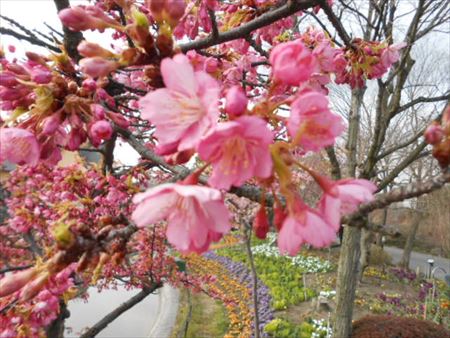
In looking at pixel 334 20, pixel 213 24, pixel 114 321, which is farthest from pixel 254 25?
pixel 114 321

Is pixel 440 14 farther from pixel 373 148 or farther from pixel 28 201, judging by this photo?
pixel 28 201

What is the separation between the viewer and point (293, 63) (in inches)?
29.2

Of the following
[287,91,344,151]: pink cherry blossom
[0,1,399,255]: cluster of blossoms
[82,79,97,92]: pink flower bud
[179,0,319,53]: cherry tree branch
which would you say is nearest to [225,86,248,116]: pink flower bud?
[0,1,399,255]: cluster of blossoms

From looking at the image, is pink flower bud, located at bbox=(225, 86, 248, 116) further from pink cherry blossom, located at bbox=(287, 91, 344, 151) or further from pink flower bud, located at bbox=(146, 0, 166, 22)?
pink flower bud, located at bbox=(146, 0, 166, 22)

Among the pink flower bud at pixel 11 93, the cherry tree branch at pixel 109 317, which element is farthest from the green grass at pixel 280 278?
the pink flower bud at pixel 11 93

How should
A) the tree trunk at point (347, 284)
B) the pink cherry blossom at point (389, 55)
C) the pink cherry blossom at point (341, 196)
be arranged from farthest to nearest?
1. the tree trunk at point (347, 284)
2. the pink cherry blossom at point (389, 55)
3. the pink cherry blossom at point (341, 196)

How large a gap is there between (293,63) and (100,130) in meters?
0.51

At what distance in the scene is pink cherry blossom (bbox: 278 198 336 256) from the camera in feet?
2.28

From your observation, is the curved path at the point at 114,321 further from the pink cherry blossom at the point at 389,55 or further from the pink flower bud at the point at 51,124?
the pink flower bud at the point at 51,124

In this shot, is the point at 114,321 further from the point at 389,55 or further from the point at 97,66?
the point at 97,66

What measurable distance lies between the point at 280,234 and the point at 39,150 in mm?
715

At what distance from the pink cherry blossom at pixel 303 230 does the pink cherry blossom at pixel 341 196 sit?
0.02 m

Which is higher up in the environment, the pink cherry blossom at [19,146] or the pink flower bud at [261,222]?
the pink cherry blossom at [19,146]

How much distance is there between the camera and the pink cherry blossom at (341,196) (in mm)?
727
